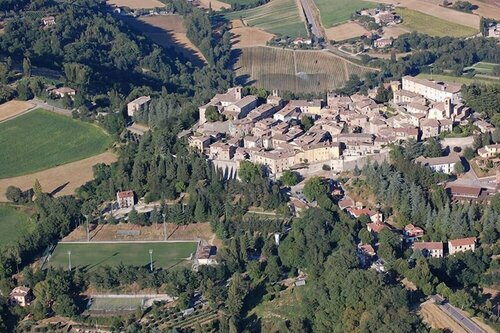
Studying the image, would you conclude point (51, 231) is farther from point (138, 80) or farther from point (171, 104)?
point (138, 80)

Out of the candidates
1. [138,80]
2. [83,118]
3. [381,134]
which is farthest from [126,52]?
[381,134]

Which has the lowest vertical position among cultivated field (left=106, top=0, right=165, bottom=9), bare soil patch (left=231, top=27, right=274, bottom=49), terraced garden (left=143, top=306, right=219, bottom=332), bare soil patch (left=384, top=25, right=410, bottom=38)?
bare soil patch (left=231, top=27, right=274, bottom=49)

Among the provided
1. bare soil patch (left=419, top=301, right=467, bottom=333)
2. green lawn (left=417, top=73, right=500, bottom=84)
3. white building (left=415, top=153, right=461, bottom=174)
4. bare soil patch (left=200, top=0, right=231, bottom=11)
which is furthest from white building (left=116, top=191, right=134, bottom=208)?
bare soil patch (left=200, top=0, right=231, bottom=11)

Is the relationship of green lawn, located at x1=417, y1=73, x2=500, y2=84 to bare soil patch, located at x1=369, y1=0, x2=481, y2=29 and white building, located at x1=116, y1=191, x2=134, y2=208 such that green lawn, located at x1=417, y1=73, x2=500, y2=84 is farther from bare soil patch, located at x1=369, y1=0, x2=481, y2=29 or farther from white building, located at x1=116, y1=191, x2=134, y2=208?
white building, located at x1=116, y1=191, x2=134, y2=208

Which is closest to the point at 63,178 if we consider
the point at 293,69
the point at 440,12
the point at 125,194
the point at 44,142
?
the point at 125,194

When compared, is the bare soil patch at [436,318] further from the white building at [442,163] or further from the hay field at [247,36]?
the hay field at [247,36]

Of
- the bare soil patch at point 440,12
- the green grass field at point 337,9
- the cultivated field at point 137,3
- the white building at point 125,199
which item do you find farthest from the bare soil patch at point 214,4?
the white building at point 125,199

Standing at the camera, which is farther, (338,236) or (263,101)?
(263,101)
